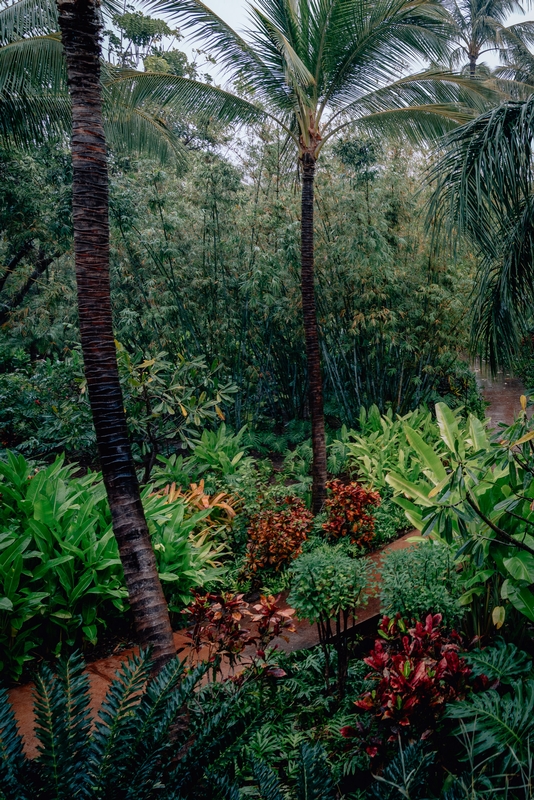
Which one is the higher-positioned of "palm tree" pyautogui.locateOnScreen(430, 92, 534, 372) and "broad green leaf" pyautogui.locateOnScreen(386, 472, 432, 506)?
"palm tree" pyautogui.locateOnScreen(430, 92, 534, 372)

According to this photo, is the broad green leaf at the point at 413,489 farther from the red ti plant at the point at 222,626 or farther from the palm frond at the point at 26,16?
the palm frond at the point at 26,16

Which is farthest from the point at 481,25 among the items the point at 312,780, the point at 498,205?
the point at 312,780

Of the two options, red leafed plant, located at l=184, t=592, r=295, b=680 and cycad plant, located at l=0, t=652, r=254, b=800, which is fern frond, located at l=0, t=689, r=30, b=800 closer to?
cycad plant, located at l=0, t=652, r=254, b=800

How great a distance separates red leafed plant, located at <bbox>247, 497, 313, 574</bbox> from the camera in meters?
4.36

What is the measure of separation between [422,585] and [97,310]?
88.4 inches

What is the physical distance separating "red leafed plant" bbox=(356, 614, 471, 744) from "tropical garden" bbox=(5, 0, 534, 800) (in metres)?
0.01

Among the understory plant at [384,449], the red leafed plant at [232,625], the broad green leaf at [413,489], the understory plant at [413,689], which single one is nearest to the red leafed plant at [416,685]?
the understory plant at [413,689]

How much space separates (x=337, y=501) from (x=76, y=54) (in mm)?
3487

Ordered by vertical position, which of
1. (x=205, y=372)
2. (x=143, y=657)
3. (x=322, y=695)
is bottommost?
(x=322, y=695)

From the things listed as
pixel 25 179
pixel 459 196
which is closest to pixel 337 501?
pixel 459 196

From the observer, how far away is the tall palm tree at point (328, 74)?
486cm

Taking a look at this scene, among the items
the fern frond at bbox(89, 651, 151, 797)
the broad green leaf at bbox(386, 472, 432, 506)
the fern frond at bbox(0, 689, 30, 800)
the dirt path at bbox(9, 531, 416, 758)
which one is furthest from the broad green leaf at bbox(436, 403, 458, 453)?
the fern frond at bbox(0, 689, 30, 800)

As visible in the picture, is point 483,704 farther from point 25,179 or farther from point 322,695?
point 25,179

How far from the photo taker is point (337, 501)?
4582 millimetres
